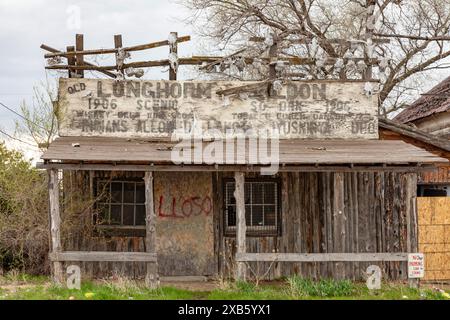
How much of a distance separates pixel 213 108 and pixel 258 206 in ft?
8.13

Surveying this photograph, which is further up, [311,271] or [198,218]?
[198,218]

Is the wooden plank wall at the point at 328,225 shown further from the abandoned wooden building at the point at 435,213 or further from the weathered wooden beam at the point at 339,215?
the abandoned wooden building at the point at 435,213

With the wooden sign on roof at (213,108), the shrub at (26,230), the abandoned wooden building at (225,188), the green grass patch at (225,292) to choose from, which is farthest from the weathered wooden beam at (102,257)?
the wooden sign on roof at (213,108)

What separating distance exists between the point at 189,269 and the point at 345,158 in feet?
14.4

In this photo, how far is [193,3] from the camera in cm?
2361

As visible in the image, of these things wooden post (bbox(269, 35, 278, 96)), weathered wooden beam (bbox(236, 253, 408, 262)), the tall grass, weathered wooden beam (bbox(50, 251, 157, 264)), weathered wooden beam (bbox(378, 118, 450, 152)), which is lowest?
the tall grass

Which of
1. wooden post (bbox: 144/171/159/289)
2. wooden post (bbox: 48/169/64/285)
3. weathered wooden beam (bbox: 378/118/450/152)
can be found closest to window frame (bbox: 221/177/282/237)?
wooden post (bbox: 144/171/159/289)

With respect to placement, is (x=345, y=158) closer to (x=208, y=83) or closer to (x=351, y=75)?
(x=208, y=83)

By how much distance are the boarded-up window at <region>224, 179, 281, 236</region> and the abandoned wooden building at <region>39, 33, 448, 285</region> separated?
23mm

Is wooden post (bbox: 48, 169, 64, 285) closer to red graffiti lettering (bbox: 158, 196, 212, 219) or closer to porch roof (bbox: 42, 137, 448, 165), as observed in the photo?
porch roof (bbox: 42, 137, 448, 165)

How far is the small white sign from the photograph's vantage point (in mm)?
12328

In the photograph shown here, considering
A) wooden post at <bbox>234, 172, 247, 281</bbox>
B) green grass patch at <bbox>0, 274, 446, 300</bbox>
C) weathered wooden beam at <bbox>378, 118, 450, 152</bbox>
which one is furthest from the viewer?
weathered wooden beam at <bbox>378, 118, 450, 152</bbox>
